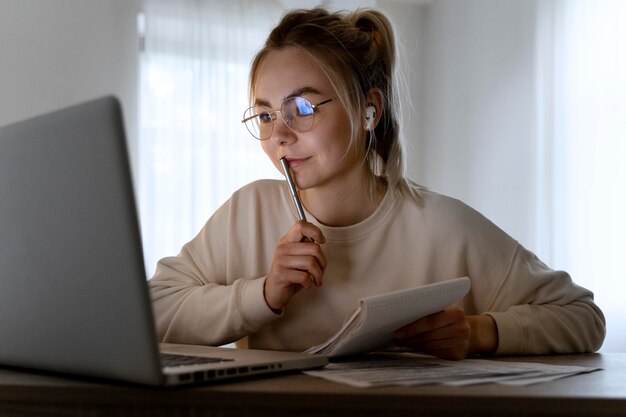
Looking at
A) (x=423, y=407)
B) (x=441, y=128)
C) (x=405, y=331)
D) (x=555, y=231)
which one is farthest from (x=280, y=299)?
(x=441, y=128)

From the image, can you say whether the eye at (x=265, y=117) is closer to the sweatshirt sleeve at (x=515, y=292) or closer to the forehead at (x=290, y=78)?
the forehead at (x=290, y=78)

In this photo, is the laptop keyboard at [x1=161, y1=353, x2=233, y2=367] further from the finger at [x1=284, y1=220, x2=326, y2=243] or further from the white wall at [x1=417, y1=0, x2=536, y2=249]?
the white wall at [x1=417, y1=0, x2=536, y2=249]

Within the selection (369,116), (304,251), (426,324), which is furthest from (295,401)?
(369,116)

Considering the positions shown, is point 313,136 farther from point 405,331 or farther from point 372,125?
point 405,331

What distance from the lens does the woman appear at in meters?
1.26

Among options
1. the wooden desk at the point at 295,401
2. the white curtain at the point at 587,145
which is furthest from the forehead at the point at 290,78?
the white curtain at the point at 587,145

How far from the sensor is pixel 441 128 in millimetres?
5191

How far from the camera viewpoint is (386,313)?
0.88 m

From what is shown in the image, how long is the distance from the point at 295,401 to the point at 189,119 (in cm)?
416

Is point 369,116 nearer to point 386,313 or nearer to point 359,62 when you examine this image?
point 359,62

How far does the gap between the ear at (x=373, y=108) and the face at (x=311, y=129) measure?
90mm

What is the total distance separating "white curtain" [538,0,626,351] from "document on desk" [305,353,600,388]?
277cm

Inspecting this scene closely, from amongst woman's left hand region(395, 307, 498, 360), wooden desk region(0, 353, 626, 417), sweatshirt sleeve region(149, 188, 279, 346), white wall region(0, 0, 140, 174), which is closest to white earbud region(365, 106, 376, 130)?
sweatshirt sleeve region(149, 188, 279, 346)

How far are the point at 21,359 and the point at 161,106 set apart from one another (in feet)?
13.0
